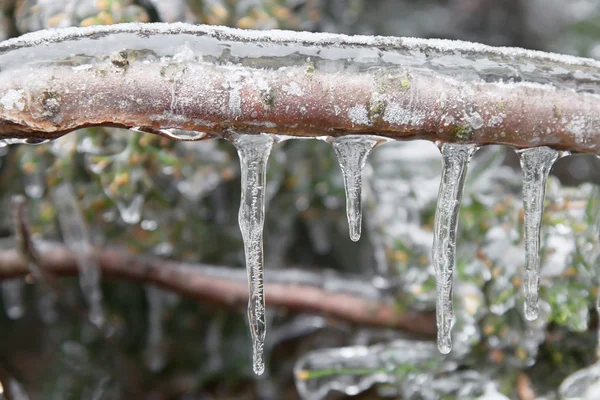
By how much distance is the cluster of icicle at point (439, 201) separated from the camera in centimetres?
93

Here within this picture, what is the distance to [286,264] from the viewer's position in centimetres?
190

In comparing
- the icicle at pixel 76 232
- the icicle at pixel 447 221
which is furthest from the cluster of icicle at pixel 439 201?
the icicle at pixel 76 232

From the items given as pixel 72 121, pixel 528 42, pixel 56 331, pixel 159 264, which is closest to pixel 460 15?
pixel 528 42

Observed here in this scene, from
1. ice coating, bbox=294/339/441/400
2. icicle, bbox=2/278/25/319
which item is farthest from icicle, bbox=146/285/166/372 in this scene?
ice coating, bbox=294/339/441/400

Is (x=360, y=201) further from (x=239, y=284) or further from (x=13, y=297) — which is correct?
(x=13, y=297)

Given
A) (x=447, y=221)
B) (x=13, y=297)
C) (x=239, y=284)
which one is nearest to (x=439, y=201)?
(x=447, y=221)

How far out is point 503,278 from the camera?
139cm

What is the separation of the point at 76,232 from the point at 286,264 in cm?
61

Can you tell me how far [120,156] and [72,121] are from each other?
0.65 m

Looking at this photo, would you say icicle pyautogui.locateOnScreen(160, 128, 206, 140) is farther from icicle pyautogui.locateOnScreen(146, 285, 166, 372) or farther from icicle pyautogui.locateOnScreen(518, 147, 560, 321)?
icicle pyautogui.locateOnScreen(146, 285, 166, 372)

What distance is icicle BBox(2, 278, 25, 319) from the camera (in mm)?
1908

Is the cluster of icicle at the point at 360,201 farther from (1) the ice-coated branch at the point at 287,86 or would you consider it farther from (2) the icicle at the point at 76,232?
(2) the icicle at the point at 76,232

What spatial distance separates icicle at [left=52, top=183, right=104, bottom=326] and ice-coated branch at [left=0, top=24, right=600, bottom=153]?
33.0 inches

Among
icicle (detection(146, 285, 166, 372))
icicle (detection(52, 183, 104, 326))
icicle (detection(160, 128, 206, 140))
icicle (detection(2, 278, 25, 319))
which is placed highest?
icicle (detection(160, 128, 206, 140))
